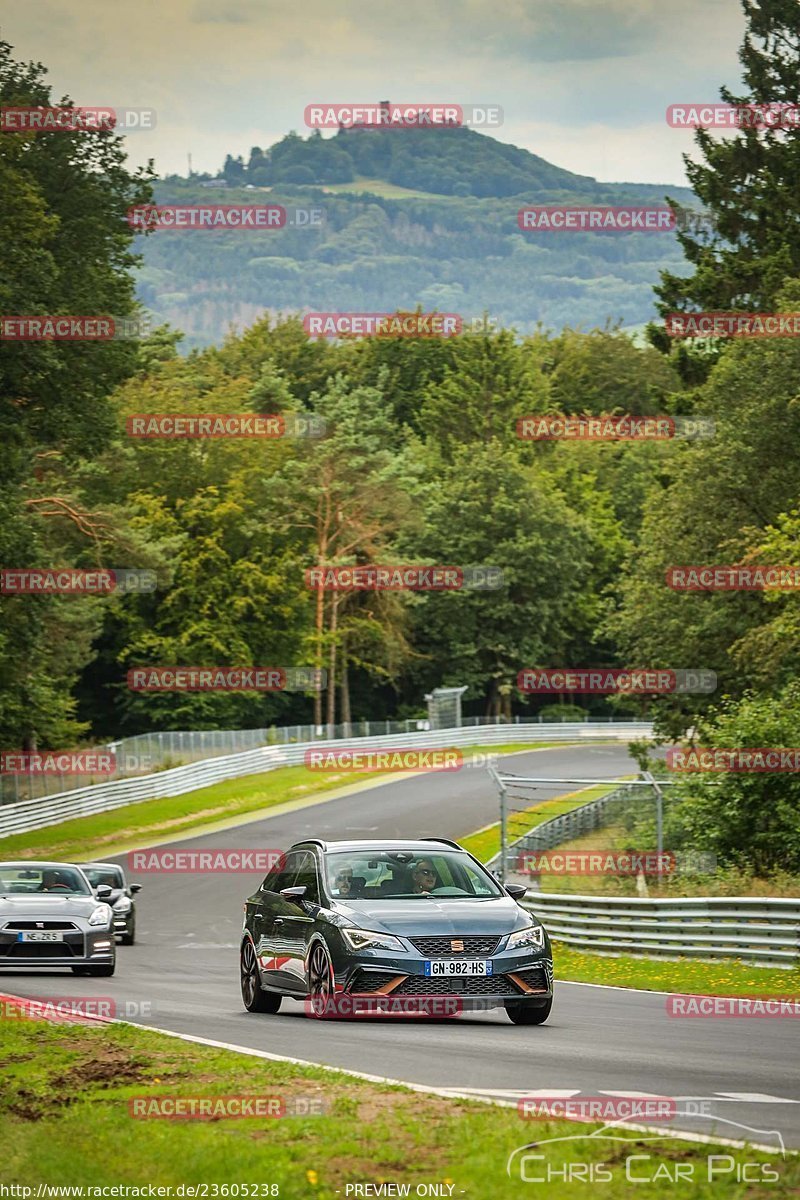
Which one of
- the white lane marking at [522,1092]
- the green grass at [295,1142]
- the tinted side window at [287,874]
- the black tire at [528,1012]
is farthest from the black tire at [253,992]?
the white lane marking at [522,1092]

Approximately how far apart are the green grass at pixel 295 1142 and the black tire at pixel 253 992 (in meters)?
5.59

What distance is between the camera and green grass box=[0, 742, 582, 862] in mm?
54344

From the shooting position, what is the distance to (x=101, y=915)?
855 inches

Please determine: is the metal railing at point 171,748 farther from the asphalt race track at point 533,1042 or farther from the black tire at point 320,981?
the black tire at point 320,981

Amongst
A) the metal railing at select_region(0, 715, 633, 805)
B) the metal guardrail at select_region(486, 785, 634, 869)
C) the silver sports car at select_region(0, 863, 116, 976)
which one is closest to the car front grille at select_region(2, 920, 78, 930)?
the silver sports car at select_region(0, 863, 116, 976)

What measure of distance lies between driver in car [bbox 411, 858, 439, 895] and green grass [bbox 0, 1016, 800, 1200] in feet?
15.5

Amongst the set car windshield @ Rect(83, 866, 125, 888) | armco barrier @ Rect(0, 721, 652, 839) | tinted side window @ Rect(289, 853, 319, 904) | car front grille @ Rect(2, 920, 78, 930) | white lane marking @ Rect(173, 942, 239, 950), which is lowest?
armco barrier @ Rect(0, 721, 652, 839)

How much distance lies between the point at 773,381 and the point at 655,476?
9.14 meters

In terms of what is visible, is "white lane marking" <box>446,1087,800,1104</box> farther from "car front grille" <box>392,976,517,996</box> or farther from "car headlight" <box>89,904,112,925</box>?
"car headlight" <box>89,904,112,925</box>

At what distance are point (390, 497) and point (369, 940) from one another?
3097 inches

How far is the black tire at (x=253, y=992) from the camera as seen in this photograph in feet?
54.6

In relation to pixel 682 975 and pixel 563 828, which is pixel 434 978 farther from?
pixel 563 828

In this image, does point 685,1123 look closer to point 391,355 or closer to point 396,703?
point 396,703

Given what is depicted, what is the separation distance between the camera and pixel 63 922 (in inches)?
840
